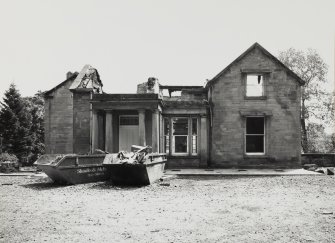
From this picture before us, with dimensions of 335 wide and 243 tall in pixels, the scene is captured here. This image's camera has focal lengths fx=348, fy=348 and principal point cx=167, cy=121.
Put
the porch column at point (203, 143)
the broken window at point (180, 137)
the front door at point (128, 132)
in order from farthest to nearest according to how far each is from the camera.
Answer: the front door at point (128, 132), the broken window at point (180, 137), the porch column at point (203, 143)

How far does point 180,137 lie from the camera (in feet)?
67.7

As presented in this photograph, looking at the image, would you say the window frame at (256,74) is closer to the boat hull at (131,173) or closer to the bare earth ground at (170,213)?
the bare earth ground at (170,213)

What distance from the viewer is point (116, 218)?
770cm

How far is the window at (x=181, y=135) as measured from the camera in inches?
803

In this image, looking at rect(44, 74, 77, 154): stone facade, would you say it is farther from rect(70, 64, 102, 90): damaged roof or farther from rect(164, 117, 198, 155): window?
rect(164, 117, 198, 155): window

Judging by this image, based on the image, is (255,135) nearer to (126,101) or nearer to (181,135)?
(181,135)

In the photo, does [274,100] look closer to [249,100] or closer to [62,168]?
[249,100]

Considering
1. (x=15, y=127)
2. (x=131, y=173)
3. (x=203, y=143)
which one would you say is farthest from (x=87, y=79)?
(x=15, y=127)

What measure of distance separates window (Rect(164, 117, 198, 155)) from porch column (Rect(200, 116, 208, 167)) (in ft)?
1.78

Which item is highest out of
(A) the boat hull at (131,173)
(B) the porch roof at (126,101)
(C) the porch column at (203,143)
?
(B) the porch roof at (126,101)

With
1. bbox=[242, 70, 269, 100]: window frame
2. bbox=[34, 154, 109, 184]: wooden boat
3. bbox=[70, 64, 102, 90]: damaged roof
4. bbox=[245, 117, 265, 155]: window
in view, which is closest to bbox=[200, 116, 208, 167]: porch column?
bbox=[245, 117, 265, 155]: window

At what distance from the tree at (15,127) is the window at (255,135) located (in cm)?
2625

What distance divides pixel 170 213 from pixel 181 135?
490 inches

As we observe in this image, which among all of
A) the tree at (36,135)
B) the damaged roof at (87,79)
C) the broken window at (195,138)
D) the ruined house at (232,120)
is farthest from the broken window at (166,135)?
the tree at (36,135)
